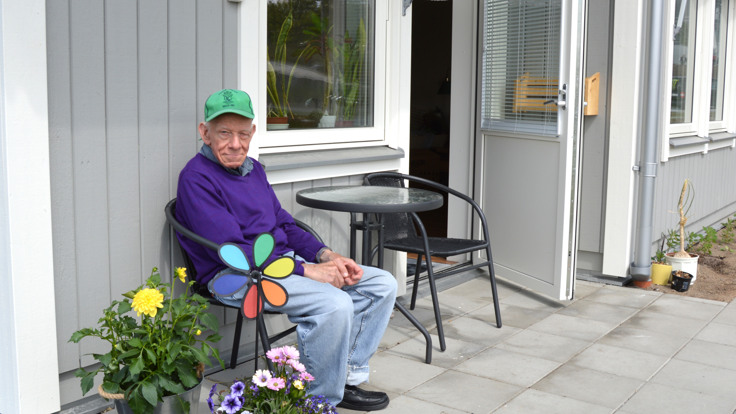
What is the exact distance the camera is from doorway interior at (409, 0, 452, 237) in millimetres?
7395

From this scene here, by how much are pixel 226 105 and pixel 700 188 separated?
17.6 ft

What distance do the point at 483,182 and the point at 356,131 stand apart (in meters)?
1.21

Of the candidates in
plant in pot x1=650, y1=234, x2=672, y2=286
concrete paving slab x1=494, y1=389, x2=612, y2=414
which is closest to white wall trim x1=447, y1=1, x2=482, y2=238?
plant in pot x1=650, y1=234, x2=672, y2=286

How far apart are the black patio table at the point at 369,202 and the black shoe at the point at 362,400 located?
44cm

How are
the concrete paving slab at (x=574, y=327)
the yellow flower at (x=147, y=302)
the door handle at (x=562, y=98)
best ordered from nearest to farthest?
the yellow flower at (x=147, y=302)
the concrete paving slab at (x=574, y=327)
the door handle at (x=562, y=98)

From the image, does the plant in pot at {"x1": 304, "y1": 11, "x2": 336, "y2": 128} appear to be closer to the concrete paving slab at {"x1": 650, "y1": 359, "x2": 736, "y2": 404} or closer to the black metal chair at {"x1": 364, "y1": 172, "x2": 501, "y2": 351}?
the black metal chair at {"x1": 364, "y1": 172, "x2": 501, "y2": 351}

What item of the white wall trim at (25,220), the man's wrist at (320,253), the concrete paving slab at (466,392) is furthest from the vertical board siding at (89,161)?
the concrete paving slab at (466,392)

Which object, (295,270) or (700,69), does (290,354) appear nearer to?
(295,270)

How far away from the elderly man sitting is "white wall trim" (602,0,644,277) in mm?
2577

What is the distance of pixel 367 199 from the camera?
3143 mm

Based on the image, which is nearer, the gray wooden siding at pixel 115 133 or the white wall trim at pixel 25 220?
the white wall trim at pixel 25 220

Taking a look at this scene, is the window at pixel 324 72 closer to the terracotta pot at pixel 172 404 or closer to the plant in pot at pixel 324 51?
the plant in pot at pixel 324 51

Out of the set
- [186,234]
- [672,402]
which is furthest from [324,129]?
[672,402]

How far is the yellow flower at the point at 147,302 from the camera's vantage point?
2150mm
